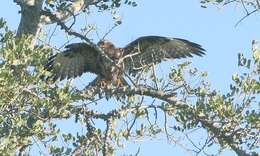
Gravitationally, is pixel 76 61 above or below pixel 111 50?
below

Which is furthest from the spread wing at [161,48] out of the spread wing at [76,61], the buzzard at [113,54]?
the spread wing at [76,61]

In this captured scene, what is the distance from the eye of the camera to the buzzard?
9.55m

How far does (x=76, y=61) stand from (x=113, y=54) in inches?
18.5

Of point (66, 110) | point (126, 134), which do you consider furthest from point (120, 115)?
point (66, 110)

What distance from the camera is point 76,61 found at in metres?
9.97

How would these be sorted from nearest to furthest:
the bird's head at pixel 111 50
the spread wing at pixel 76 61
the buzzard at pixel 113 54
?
the buzzard at pixel 113 54
the spread wing at pixel 76 61
the bird's head at pixel 111 50

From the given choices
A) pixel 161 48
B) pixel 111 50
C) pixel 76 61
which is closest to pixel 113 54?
pixel 111 50

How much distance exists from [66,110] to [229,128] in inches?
58.1

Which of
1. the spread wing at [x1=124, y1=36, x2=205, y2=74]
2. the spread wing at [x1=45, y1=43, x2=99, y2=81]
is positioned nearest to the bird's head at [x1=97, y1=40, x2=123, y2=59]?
the spread wing at [x1=45, y1=43, x2=99, y2=81]

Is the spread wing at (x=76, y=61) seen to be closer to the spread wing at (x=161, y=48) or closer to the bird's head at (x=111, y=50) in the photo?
the bird's head at (x=111, y=50)

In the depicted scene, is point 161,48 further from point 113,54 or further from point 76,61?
point 76,61

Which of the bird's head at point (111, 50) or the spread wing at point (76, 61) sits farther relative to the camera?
the bird's head at point (111, 50)

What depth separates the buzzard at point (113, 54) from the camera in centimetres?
955

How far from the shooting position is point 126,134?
787cm
